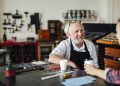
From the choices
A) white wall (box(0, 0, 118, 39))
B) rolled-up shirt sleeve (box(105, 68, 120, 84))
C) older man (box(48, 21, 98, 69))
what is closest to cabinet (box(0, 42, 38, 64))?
white wall (box(0, 0, 118, 39))

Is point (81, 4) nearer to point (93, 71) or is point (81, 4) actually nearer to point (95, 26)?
point (95, 26)

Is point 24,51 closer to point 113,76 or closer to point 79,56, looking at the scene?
point 79,56

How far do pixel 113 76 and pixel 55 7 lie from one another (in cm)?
464

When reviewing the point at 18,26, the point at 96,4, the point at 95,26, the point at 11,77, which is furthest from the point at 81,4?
the point at 11,77

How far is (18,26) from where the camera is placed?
6.29m

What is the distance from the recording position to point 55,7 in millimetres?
6434

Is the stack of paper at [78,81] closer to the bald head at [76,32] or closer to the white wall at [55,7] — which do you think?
the bald head at [76,32]

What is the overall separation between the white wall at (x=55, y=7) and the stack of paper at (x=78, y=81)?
4.38m

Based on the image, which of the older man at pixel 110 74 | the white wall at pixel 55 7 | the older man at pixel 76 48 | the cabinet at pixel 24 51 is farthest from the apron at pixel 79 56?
the white wall at pixel 55 7

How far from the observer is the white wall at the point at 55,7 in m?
6.20

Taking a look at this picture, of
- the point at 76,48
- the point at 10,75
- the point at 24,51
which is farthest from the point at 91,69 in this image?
the point at 24,51

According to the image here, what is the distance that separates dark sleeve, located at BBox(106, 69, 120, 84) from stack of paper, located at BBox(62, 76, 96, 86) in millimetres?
160

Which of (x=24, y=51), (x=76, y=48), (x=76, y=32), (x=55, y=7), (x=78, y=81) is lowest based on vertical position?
(x=24, y=51)

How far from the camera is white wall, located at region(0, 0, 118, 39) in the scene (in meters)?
6.20
